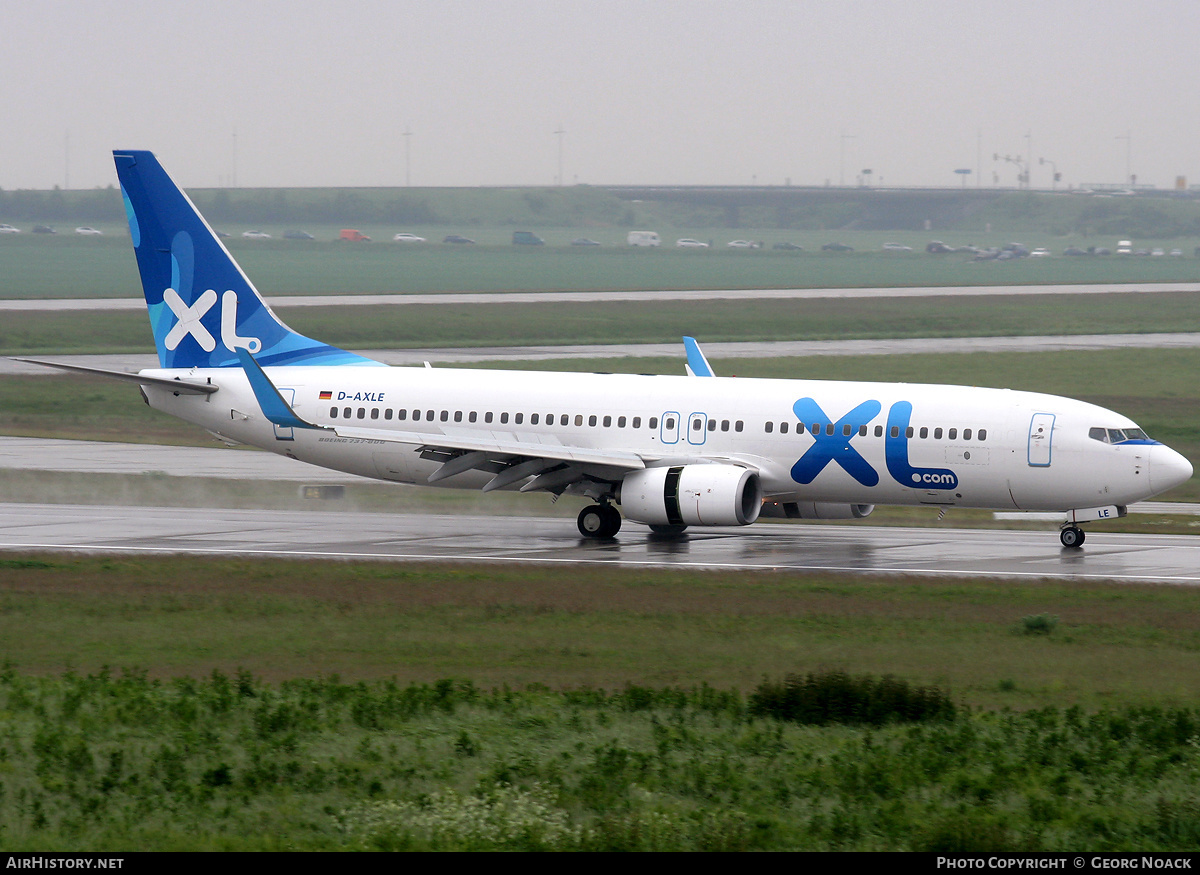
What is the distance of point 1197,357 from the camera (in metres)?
82.2

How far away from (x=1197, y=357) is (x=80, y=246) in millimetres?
154146

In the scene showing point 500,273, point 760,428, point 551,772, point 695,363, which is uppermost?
point 500,273

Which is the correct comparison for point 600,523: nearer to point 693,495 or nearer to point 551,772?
point 693,495

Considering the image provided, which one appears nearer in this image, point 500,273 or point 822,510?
point 822,510

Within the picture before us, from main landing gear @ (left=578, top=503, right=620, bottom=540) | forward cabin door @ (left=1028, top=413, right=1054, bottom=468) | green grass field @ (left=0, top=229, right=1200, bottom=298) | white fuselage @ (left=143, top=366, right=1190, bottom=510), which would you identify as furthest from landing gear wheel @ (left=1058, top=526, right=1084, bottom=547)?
green grass field @ (left=0, top=229, right=1200, bottom=298)

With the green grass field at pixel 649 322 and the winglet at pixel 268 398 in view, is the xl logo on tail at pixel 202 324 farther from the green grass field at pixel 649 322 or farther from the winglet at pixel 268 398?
the green grass field at pixel 649 322

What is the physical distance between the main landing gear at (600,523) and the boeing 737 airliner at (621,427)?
0.07 metres

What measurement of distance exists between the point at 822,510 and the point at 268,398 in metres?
15.0

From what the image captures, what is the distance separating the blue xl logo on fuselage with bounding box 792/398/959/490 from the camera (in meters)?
37.1

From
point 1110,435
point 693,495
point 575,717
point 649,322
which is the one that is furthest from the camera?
point 649,322

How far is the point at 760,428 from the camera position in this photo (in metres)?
38.3

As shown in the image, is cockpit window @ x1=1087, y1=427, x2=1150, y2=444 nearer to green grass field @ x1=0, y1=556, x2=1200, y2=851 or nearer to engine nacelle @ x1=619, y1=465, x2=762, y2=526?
green grass field @ x1=0, y1=556, x2=1200, y2=851

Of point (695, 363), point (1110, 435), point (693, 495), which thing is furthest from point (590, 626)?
point (695, 363)

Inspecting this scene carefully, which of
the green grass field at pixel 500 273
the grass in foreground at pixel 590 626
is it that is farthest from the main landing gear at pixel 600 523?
the green grass field at pixel 500 273
